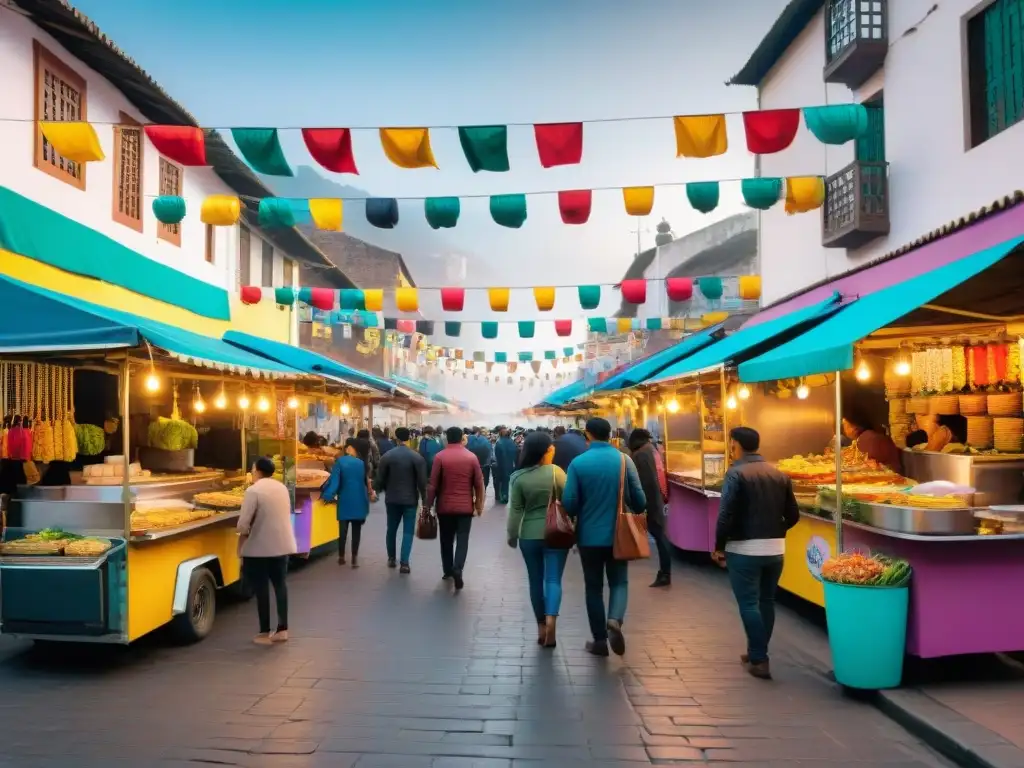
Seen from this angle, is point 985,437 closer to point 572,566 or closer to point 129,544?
point 572,566

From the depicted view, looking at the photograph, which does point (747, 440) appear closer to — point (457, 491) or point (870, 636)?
point (870, 636)

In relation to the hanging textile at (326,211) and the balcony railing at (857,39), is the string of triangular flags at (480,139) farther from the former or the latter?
the balcony railing at (857,39)

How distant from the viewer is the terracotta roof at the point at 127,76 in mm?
11055

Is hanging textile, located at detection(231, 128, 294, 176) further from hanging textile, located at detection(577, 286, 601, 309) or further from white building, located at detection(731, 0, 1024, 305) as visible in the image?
hanging textile, located at detection(577, 286, 601, 309)

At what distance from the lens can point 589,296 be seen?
19656 mm

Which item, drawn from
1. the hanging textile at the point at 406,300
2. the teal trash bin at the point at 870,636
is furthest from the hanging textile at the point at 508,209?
the teal trash bin at the point at 870,636

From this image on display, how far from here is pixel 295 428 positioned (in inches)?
555

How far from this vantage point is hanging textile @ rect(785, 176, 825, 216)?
1255cm

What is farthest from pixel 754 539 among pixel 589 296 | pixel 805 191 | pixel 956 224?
pixel 589 296

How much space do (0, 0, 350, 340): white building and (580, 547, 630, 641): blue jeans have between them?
23.6 feet

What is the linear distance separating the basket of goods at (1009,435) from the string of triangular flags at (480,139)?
3971mm

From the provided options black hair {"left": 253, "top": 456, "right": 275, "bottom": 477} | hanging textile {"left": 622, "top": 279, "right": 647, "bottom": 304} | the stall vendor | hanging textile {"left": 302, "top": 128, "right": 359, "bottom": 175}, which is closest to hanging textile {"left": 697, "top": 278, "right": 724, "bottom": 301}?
hanging textile {"left": 622, "top": 279, "right": 647, "bottom": 304}

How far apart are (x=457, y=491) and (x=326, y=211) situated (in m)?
5.50

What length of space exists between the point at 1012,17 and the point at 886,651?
8481 millimetres
